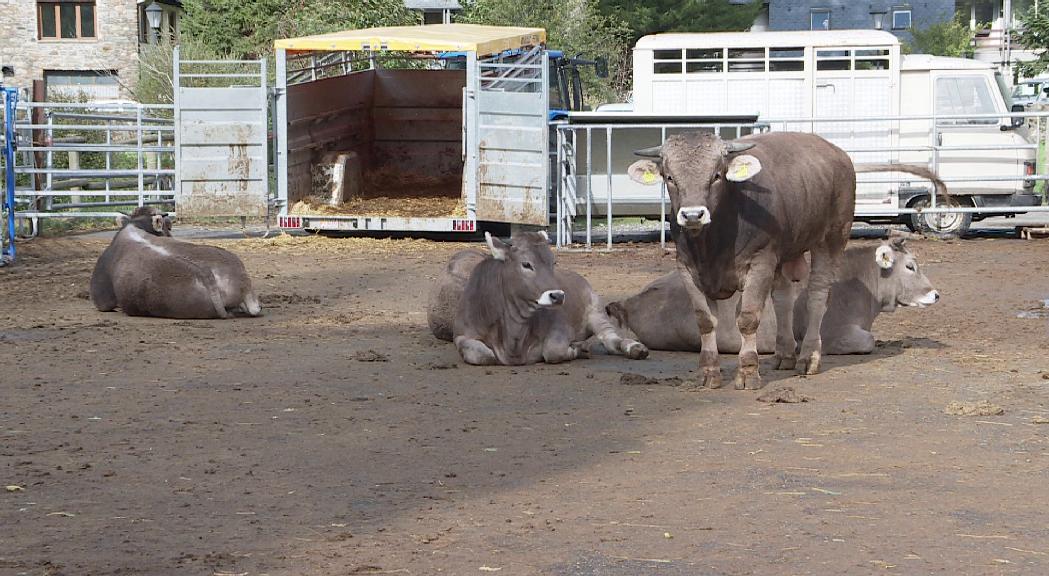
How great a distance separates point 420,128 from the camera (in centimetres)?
2295

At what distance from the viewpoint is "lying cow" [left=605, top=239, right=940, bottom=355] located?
1075 centimetres

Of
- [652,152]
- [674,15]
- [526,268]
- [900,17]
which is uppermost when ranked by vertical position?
[900,17]

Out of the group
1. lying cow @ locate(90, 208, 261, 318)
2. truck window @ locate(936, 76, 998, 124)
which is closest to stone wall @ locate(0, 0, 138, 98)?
truck window @ locate(936, 76, 998, 124)

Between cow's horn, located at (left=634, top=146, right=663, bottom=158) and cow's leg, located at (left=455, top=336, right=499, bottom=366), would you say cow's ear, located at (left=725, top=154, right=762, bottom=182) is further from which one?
cow's leg, located at (left=455, top=336, right=499, bottom=366)

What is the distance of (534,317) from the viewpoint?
1055cm

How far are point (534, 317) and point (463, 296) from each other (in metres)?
0.68

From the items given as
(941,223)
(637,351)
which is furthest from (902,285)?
(941,223)

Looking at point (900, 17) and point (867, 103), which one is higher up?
point (900, 17)

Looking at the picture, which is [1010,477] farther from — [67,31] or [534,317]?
[67,31]

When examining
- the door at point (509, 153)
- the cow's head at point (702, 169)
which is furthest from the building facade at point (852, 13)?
the cow's head at point (702, 169)

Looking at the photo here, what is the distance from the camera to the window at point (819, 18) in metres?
57.6

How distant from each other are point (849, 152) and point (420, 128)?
6915 millimetres

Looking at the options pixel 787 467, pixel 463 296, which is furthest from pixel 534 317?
pixel 787 467

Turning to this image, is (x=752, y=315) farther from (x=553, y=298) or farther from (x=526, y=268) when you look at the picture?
(x=526, y=268)
